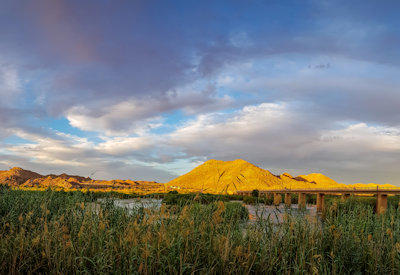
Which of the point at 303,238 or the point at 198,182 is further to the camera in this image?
the point at 198,182

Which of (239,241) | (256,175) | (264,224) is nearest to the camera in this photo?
(239,241)

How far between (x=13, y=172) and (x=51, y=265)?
43522 mm

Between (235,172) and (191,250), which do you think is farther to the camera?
(235,172)

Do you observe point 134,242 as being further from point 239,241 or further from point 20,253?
point 20,253

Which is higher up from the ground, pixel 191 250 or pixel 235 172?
pixel 235 172

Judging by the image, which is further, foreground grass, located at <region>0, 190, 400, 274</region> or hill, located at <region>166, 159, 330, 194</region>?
hill, located at <region>166, 159, 330, 194</region>

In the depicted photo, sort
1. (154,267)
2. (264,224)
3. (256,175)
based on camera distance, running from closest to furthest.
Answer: (154,267) < (264,224) < (256,175)

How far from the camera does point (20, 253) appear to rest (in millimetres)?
4969

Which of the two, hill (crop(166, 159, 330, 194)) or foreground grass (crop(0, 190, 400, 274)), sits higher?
hill (crop(166, 159, 330, 194))

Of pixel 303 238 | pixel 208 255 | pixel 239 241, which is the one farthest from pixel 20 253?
pixel 303 238

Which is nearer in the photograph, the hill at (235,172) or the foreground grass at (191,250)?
the foreground grass at (191,250)

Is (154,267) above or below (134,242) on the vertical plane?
below

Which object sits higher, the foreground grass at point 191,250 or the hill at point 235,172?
the hill at point 235,172

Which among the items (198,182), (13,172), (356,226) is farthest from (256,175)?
(356,226)
